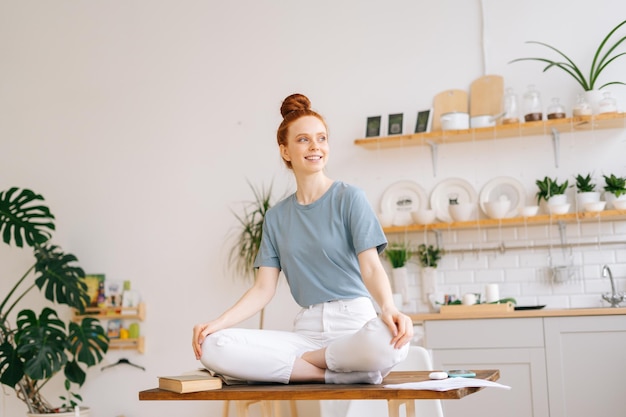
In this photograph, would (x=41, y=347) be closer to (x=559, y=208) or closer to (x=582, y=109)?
(x=559, y=208)

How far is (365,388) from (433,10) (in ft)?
11.7

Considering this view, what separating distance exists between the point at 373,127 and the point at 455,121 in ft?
1.63

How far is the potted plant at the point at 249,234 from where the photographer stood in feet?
16.8

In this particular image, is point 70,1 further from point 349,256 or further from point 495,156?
point 349,256

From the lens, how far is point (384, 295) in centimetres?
222

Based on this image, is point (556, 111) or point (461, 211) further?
point (461, 211)

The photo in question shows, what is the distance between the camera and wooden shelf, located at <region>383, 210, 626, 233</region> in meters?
4.50

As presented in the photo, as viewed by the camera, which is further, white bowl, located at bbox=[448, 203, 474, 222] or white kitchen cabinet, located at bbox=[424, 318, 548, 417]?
white bowl, located at bbox=[448, 203, 474, 222]

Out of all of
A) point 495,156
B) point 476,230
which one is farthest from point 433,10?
point 476,230

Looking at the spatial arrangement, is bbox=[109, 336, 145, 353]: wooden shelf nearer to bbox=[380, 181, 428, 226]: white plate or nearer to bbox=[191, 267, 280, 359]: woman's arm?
bbox=[380, 181, 428, 226]: white plate

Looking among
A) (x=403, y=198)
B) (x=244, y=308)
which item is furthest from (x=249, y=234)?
(x=244, y=308)

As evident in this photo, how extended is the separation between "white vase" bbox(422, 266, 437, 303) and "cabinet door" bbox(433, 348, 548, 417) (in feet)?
2.16

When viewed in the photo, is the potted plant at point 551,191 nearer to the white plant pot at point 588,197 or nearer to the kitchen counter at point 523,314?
the white plant pot at point 588,197

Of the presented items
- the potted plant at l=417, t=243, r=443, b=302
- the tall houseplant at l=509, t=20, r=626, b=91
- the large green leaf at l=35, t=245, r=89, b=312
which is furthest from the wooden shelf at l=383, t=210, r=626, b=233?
the large green leaf at l=35, t=245, r=89, b=312
